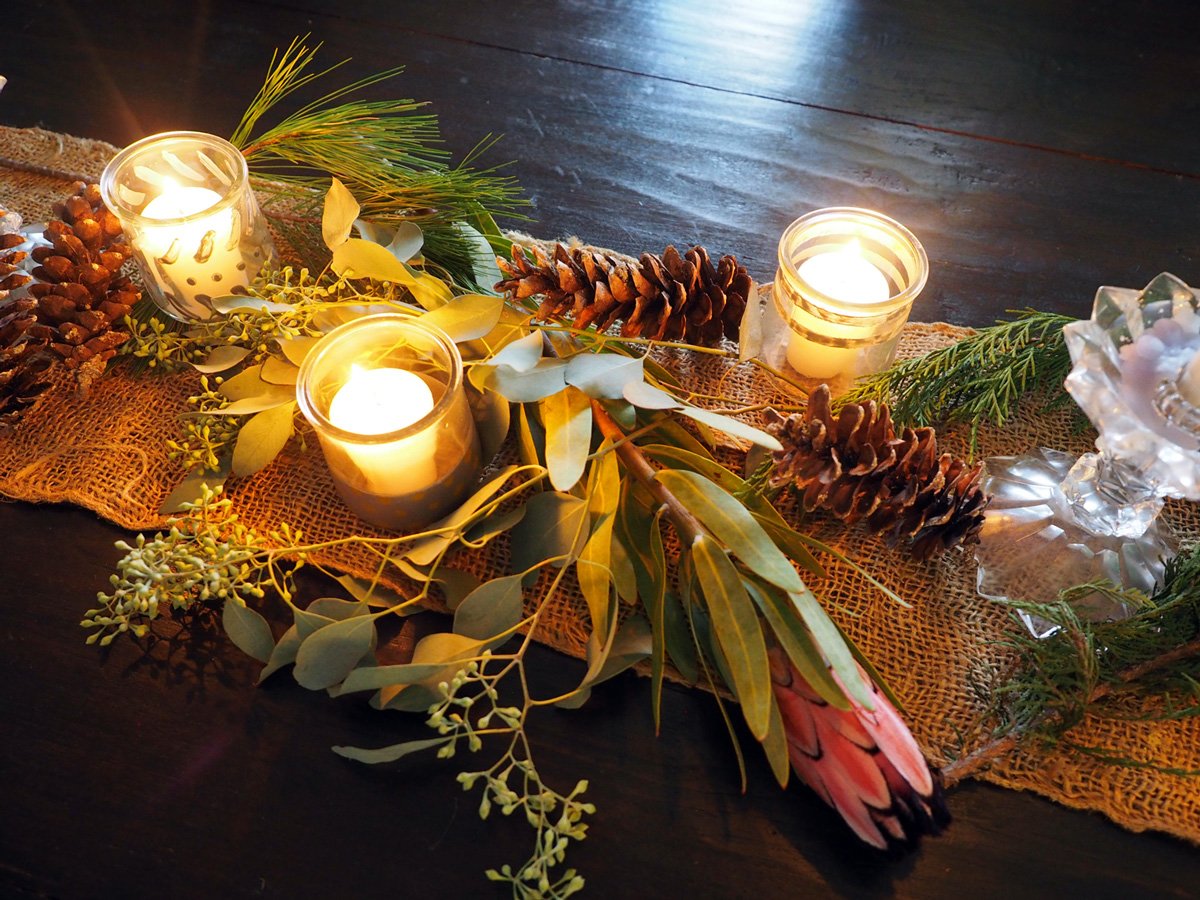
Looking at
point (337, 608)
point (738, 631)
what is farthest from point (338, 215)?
point (738, 631)

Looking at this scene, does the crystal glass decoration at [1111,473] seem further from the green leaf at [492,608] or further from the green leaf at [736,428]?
the green leaf at [492,608]

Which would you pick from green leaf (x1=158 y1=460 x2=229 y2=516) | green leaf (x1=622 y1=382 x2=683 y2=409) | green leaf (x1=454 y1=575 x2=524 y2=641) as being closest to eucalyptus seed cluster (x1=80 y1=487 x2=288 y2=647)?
green leaf (x1=158 y1=460 x2=229 y2=516)

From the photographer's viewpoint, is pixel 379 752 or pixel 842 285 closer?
pixel 379 752

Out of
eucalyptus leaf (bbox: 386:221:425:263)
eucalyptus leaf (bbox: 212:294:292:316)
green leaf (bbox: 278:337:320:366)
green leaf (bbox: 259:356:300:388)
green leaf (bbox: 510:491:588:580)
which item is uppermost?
eucalyptus leaf (bbox: 386:221:425:263)

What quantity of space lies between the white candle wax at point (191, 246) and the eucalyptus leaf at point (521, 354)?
220 millimetres

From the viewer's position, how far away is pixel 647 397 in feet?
1.86

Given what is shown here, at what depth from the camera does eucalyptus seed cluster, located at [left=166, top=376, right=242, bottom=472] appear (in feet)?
2.05

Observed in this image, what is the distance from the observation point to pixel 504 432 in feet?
2.04

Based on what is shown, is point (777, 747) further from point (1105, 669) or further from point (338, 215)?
point (338, 215)

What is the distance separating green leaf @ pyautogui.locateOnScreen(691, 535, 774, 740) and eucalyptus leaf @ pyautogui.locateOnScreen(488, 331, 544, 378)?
0.15 m

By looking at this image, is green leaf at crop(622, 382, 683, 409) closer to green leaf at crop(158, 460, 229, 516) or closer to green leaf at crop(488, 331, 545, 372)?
green leaf at crop(488, 331, 545, 372)

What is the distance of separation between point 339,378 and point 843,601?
1.17 ft

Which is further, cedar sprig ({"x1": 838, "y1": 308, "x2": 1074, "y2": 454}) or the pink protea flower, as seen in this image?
cedar sprig ({"x1": 838, "y1": 308, "x2": 1074, "y2": 454})

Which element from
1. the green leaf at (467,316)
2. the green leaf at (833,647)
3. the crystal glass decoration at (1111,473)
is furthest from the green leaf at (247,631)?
the crystal glass decoration at (1111,473)
